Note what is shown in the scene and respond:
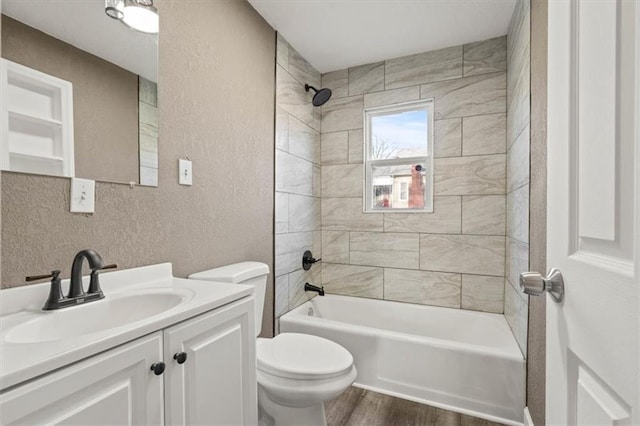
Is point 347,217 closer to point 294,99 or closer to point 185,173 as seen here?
point 294,99

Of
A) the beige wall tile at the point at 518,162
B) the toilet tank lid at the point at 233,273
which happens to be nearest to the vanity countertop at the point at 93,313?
the toilet tank lid at the point at 233,273

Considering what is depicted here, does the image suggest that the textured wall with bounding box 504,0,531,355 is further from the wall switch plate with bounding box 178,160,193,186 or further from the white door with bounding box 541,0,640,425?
the wall switch plate with bounding box 178,160,193,186

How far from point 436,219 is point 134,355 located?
92.2 inches

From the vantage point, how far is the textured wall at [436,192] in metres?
2.41

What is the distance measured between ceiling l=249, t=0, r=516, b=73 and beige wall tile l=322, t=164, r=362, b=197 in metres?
0.97

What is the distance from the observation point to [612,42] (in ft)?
1.55

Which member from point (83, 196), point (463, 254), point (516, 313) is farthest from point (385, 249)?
point (83, 196)

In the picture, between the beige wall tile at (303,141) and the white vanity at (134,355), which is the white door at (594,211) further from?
the beige wall tile at (303,141)

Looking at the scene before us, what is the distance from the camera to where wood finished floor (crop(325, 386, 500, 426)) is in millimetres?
1770

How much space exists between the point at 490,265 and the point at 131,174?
8.09 feet

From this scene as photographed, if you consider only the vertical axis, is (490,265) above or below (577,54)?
below

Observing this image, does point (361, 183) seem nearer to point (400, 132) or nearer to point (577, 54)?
point (400, 132)

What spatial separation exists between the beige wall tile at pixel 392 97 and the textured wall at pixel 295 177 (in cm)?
49

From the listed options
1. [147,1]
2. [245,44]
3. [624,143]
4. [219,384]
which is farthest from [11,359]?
[245,44]
